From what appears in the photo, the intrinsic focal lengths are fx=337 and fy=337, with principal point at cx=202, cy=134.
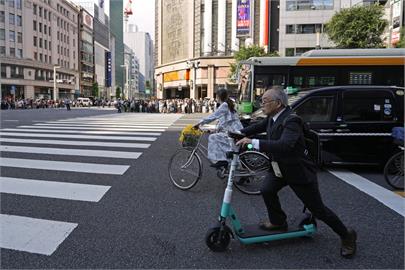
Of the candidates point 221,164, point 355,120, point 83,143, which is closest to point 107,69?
point 83,143

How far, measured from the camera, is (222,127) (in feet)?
18.9

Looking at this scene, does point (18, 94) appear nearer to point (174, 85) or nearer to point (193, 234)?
point (174, 85)

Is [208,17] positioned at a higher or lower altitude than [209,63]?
higher

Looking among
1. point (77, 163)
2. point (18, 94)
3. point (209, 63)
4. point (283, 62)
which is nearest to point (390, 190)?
point (77, 163)

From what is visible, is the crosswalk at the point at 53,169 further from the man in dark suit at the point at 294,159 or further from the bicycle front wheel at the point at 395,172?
the bicycle front wheel at the point at 395,172

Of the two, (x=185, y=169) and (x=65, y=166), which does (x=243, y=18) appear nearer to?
(x=65, y=166)

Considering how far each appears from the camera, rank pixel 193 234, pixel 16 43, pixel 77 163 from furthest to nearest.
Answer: pixel 16 43, pixel 77 163, pixel 193 234

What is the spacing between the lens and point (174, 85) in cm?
5731

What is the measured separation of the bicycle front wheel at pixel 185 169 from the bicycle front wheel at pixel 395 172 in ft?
10.7

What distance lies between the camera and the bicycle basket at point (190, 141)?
18.9 feet

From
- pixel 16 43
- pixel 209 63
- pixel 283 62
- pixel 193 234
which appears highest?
pixel 16 43

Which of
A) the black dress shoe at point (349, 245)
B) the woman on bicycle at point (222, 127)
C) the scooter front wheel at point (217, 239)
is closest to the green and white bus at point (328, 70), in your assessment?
the woman on bicycle at point (222, 127)

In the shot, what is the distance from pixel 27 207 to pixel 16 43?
6759 centimetres

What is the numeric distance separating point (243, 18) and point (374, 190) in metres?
46.1
